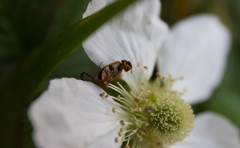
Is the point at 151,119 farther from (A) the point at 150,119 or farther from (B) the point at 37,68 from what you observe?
(B) the point at 37,68

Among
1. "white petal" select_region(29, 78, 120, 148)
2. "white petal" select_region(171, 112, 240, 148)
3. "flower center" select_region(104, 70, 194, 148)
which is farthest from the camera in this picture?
"white petal" select_region(171, 112, 240, 148)

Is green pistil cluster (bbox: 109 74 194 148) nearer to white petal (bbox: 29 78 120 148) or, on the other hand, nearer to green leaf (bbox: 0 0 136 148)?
white petal (bbox: 29 78 120 148)

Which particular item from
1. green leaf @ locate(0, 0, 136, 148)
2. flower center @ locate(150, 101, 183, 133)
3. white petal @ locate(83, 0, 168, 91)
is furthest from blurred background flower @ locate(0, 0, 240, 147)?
flower center @ locate(150, 101, 183, 133)

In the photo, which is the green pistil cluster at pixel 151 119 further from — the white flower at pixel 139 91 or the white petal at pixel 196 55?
the white petal at pixel 196 55

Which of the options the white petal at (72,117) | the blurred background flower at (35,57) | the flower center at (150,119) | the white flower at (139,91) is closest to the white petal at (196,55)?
the white flower at (139,91)

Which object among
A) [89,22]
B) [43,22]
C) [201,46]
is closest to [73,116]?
[89,22]

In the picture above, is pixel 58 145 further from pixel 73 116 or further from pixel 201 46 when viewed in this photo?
pixel 201 46

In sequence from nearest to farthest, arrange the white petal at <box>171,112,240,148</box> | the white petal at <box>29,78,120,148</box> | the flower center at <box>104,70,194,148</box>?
the white petal at <box>29,78,120,148</box> → the flower center at <box>104,70,194,148</box> → the white petal at <box>171,112,240,148</box>
